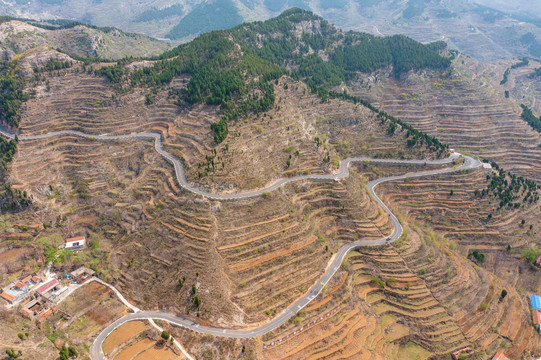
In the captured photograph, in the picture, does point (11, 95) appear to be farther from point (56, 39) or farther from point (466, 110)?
point (466, 110)

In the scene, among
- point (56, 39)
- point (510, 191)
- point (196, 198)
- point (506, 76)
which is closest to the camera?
point (196, 198)

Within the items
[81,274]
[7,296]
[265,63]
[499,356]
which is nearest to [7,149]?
[7,296]

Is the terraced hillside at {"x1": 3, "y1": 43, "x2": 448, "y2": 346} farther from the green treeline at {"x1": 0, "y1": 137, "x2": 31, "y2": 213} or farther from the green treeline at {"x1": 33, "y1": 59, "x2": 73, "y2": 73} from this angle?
the green treeline at {"x1": 33, "y1": 59, "x2": 73, "y2": 73}

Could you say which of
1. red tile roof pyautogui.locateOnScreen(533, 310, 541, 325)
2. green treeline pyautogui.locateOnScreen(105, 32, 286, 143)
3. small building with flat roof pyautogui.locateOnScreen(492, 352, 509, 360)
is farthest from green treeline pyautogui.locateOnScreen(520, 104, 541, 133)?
green treeline pyautogui.locateOnScreen(105, 32, 286, 143)

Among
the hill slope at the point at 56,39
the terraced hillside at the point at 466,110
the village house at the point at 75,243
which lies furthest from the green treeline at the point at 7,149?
the terraced hillside at the point at 466,110

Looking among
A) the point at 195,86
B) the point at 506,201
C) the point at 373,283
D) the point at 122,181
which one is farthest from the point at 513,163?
the point at 122,181

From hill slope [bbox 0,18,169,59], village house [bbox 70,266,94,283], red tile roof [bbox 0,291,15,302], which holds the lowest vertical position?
village house [bbox 70,266,94,283]

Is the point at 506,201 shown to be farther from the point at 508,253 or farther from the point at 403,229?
the point at 403,229
